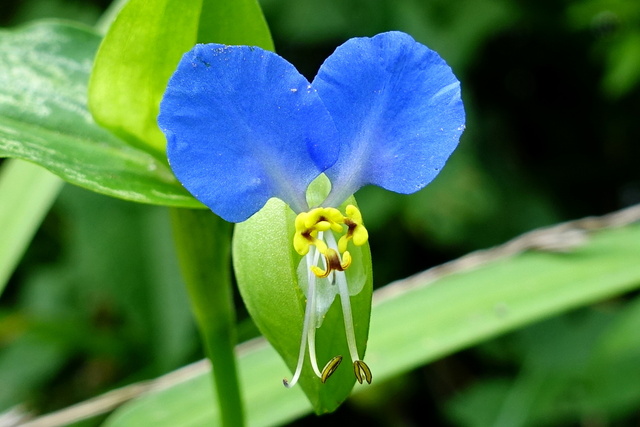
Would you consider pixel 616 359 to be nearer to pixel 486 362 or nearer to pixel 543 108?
pixel 486 362

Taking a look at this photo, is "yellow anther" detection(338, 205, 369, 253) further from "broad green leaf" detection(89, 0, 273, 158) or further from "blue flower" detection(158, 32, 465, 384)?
"broad green leaf" detection(89, 0, 273, 158)

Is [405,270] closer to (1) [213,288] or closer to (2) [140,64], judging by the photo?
(1) [213,288]

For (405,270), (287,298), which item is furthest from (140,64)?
(405,270)

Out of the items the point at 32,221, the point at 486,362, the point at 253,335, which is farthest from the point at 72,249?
the point at 486,362

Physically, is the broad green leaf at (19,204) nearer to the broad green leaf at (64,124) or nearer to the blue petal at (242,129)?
the broad green leaf at (64,124)

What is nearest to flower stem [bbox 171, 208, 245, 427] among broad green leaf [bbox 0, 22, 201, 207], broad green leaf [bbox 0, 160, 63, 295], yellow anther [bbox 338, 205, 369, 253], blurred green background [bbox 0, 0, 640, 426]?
broad green leaf [bbox 0, 22, 201, 207]

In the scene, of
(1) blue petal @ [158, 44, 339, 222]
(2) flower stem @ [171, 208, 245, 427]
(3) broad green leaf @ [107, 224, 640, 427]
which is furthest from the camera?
(3) broad green leaf @ [107, 224, 640, 427]
